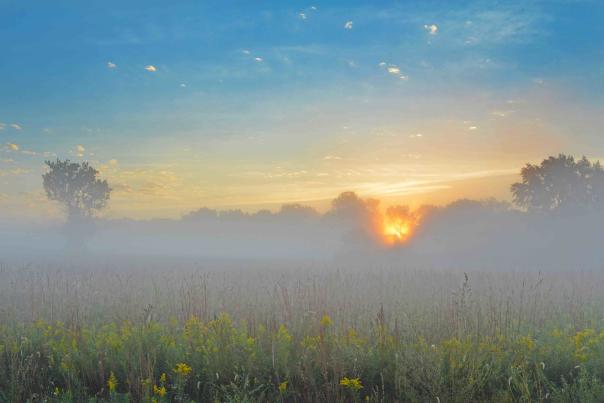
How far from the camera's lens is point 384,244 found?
6259cm

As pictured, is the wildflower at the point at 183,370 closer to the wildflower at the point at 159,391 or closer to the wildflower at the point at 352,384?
the wildflower at the point at 159,391

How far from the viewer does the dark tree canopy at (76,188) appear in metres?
61.7

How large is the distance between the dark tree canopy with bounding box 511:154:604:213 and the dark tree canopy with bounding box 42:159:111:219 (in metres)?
56.0

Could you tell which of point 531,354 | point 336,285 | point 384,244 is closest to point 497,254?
point 384,244

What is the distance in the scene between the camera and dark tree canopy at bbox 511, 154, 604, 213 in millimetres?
50062

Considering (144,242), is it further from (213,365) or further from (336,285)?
(213,365)

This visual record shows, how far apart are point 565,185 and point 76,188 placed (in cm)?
6181

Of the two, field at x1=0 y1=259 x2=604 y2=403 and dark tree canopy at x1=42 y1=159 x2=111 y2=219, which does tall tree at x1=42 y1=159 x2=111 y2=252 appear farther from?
field at x1=0 y1=259 x2=604 y2=403

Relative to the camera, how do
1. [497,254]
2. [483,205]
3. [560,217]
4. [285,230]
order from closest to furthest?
[560,217] < [497,254] < [483,205] < [285,230]

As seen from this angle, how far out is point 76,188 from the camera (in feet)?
207

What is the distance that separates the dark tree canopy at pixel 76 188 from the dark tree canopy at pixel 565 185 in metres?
56.0

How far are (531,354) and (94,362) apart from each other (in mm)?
6855

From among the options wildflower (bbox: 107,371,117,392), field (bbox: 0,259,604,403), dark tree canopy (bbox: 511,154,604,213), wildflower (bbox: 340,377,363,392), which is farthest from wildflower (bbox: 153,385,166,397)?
dark tree canopy (bbox: 511,154,604,213)

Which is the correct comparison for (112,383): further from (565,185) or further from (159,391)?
(565,185)
